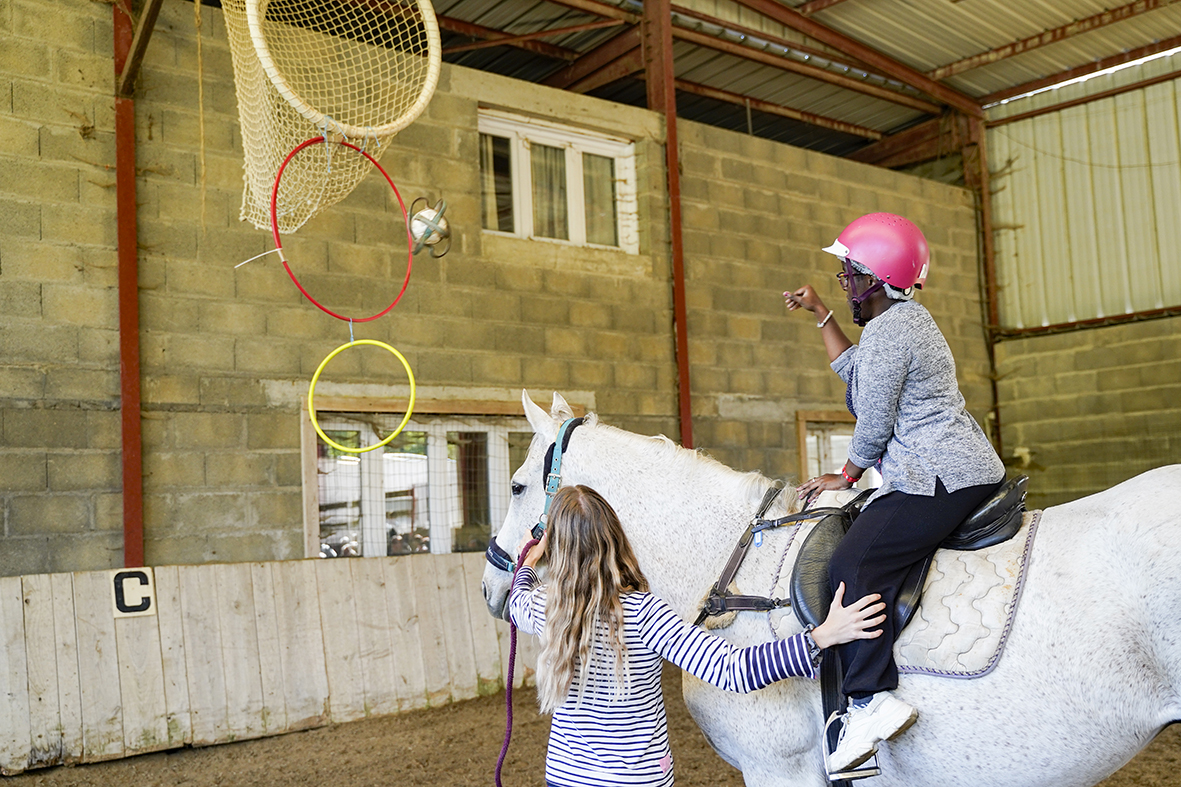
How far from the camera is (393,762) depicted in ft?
15.9

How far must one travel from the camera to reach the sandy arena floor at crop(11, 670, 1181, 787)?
14.7ft

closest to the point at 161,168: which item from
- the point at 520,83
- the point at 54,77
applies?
the point at 54,77

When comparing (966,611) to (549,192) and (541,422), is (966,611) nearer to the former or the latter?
(541,422)

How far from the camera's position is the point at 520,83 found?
723 centimetres

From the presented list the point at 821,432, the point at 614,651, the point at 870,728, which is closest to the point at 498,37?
the point at 821,432

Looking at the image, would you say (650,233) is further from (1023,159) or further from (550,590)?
(550,590)

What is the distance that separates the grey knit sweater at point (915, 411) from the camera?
217cm

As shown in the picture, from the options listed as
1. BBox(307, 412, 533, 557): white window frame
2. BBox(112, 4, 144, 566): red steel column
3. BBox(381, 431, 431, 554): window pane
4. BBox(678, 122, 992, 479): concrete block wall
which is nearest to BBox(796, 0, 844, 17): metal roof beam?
BBox(678, 122, 992, 479): concrete block wall

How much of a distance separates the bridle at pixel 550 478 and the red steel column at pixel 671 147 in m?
4.90

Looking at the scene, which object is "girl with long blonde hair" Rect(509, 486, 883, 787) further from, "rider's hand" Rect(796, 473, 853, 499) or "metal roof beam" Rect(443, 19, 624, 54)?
"metal roof beam" Rect(443, 19, 624, 54)

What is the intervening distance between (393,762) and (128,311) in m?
2.96

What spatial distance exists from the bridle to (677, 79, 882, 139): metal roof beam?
290 inches

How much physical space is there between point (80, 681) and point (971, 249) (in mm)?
9028

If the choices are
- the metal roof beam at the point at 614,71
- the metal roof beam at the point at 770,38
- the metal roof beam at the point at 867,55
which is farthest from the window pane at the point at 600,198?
the metal roof beam at the point at 867,55
